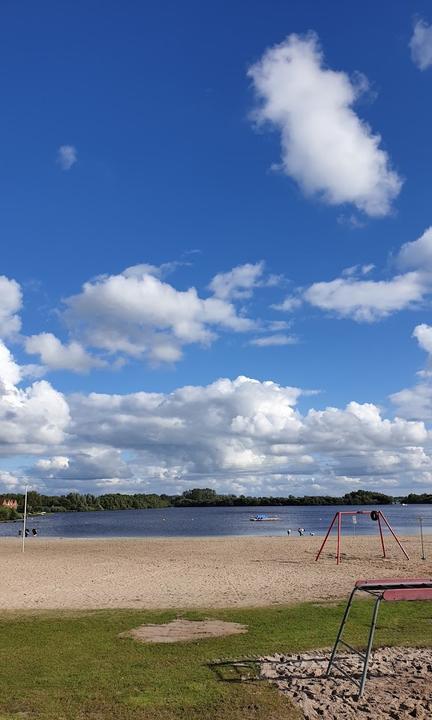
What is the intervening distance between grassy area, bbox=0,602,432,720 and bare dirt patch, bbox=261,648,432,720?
1.11 ft

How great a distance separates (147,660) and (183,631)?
2340 millimetres

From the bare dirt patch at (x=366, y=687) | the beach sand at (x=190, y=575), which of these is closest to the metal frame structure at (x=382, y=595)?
the bare dirt patch at (x=366, y=687)

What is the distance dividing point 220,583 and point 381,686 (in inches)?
483

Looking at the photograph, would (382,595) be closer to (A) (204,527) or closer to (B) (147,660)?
(B) (147,660)

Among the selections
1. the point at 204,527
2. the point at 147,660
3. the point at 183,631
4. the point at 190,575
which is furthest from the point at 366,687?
the point at 204,527

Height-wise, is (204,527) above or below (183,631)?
below

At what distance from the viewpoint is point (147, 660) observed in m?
8.35

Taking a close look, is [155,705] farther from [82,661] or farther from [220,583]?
[220,583]

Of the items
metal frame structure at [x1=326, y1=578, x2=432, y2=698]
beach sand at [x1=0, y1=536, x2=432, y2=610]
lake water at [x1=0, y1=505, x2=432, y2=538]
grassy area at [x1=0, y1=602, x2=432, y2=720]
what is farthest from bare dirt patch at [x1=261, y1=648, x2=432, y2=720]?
lake water at [x1=0, y1=505, x2=432, y2=538]

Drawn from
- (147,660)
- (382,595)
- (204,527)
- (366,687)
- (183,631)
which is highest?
(382,595)

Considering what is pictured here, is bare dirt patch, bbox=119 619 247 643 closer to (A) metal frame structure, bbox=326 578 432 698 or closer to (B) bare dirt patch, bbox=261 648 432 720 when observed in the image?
(B) bare dirt patch, bbox=261 648 432 720

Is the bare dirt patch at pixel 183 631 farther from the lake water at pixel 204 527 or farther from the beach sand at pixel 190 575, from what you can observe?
the lake water at pixel 204 527

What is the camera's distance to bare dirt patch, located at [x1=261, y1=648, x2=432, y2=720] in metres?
6.14

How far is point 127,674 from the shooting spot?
760 cm
